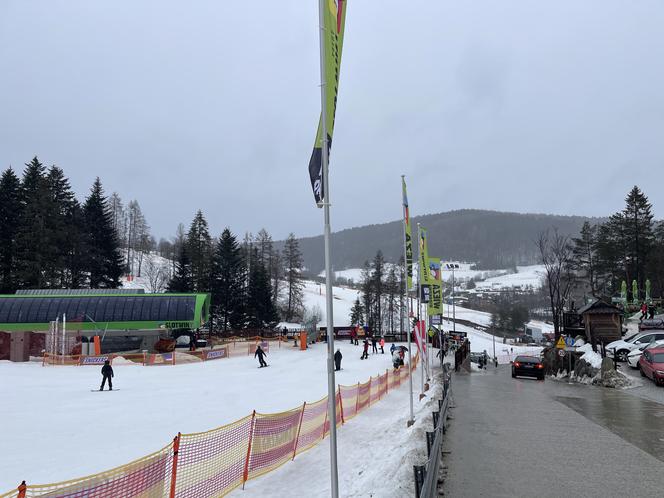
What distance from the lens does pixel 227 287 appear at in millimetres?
67375

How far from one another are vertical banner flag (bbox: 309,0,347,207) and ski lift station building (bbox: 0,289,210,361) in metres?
37.2

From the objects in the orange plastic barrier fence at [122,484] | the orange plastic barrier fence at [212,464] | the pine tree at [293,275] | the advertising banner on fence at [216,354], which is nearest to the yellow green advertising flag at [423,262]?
the orange plastic barrier fence at [212,464]

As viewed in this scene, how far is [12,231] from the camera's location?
54.7m

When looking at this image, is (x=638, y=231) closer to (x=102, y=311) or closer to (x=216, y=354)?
(x=216, y=354)

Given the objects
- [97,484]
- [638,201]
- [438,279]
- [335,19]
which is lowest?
[97,484]

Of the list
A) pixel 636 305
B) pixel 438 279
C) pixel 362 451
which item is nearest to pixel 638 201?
pixel 636 305

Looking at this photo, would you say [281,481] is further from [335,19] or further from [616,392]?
[616,392]

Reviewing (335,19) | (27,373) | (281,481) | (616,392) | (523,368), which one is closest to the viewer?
(335,19)

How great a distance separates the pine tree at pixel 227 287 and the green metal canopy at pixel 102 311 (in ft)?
71.7

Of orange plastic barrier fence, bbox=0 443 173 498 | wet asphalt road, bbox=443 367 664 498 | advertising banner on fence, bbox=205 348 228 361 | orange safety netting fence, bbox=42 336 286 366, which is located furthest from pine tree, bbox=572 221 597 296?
orange plastic barrier fence, bbox=0 443 173 498

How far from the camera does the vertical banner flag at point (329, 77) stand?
6375 millimetres

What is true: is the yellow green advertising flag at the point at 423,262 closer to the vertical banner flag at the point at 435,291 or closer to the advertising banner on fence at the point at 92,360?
the vertical banner flag at the point at 435,291

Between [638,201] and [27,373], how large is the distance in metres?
69.1

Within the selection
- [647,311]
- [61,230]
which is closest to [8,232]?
[61,230]
